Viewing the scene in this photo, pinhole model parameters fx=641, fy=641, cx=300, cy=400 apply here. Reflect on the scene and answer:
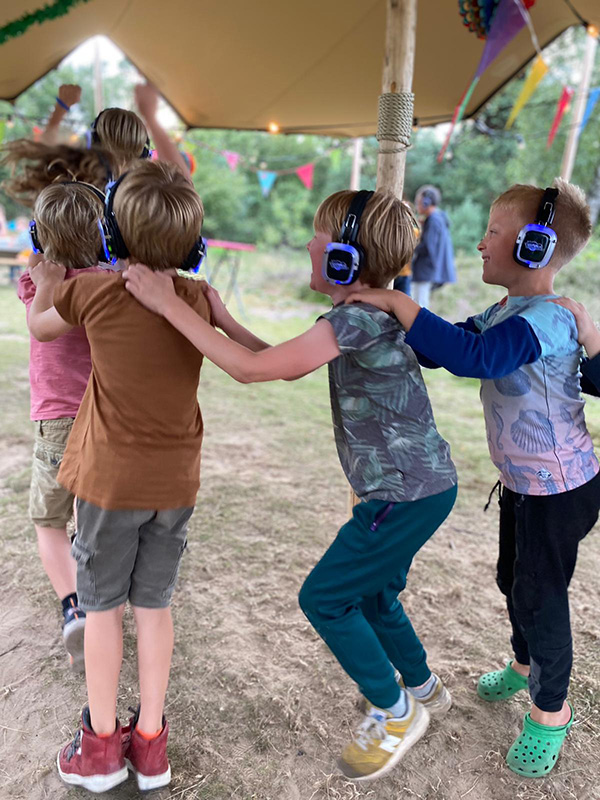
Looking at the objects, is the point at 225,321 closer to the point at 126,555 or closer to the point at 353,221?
the point at 353,221

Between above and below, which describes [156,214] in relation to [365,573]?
above

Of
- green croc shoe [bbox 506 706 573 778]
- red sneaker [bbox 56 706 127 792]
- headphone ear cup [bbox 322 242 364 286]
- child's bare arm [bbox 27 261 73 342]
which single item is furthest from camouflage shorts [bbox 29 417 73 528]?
green croc shoe [bbox 506 706 573 778]

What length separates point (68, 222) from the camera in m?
1.86

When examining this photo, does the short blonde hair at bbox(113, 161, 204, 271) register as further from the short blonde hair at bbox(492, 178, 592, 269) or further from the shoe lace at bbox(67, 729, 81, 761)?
the shoe lace at bbox(67, 729, 81, 761)

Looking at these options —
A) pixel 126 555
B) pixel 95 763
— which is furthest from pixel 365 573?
pixel 95 763

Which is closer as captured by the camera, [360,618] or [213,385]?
[360,618]

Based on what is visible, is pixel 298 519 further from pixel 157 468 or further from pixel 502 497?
pixel 157 468

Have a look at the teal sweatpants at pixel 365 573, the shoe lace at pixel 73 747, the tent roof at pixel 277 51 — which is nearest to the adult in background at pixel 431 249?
the tent roof at pixel 277 51

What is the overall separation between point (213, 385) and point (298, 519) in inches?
129

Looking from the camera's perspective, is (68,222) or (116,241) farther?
(68,222)

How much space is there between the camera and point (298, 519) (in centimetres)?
371

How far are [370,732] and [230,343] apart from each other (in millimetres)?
1182

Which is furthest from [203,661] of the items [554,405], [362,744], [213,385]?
[213,385]

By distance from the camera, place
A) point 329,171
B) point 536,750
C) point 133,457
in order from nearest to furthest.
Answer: point 133,457, point 536,750, point 329,171
